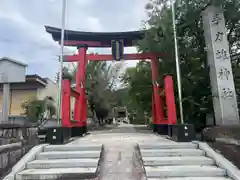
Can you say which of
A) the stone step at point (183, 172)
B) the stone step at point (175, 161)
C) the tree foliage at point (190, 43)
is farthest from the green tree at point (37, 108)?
the stone step at point (183, 172)

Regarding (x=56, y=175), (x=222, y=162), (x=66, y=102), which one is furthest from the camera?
(x=66, y=102)

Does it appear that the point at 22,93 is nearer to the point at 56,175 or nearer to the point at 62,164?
the point at 62,164

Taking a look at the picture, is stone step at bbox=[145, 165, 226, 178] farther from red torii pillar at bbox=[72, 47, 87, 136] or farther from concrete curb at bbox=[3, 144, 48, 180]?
red torii pillar at bbox=[72, 47, 87, 136]

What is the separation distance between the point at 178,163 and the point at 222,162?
751 mm

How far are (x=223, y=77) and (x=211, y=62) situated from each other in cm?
56

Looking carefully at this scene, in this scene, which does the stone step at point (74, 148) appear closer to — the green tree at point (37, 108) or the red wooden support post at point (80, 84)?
the red wooden support post at point (80, 84)

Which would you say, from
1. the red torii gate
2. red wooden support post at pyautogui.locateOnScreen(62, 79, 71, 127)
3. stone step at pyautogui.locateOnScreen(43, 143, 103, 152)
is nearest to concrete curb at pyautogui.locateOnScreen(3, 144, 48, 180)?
stone step at pyautogui.locateOnScreen(43, 143, 103, 152)

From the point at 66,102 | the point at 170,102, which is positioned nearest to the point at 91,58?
the point at 66,102

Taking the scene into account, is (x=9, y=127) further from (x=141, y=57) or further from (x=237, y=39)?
(x=237, y=39)

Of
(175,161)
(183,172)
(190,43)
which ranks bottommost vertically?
(183,172)

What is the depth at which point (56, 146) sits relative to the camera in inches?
195

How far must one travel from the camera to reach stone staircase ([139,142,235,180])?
148 inches

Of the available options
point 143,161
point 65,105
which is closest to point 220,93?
point 143,161

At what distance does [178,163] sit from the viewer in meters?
4.17
